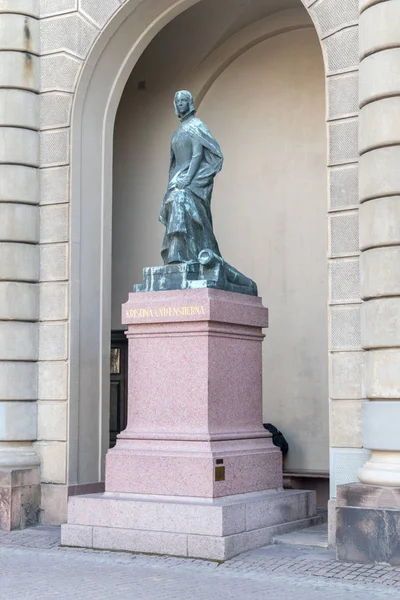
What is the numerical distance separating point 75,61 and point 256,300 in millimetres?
4620

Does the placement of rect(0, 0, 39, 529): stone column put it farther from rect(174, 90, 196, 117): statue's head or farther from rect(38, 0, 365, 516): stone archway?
rect(174, 90, 196, 117): statue's head

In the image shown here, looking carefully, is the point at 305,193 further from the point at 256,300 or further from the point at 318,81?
the point at 256,300

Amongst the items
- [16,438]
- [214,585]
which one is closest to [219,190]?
[16,438]

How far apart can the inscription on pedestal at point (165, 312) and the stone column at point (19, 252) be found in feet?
7.97

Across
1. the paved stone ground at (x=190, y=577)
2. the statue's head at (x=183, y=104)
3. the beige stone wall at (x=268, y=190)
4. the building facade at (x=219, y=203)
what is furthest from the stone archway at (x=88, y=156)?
the paved stone ground at (x=190, y=577)

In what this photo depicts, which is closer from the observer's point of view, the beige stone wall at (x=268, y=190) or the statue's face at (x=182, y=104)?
the statue's face at (x=182, y=104)

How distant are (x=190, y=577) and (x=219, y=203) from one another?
8487 mm

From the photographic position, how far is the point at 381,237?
1055 centimetres

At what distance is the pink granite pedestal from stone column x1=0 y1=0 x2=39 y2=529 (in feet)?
7.08

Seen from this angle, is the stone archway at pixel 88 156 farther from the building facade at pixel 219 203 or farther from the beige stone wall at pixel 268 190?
the beige stone wall at pixel 268 190

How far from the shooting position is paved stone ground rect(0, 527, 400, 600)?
865 cm

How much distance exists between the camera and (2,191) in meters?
13.7

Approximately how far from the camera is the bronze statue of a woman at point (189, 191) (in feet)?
39.0

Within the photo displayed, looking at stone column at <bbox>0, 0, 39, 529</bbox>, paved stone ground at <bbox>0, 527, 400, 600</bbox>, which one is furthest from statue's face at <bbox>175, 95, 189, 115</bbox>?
paved stone ground at <bbox>0, 527, 400, 600</bbox>
